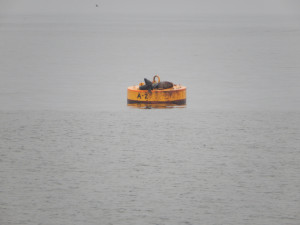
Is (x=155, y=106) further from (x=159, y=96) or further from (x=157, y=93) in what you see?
(x=157, y=93)

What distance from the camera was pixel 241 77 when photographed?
2068 inches

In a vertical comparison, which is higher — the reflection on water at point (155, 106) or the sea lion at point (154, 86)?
the sea lion at point (154, 86)

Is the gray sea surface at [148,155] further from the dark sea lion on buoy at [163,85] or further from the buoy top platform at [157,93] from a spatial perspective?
the dark sea lion on buoy at [163,85]

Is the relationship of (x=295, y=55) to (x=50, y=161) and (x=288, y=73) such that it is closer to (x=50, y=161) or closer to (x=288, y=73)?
(x=288, y=73)

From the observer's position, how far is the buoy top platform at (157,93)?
106ft

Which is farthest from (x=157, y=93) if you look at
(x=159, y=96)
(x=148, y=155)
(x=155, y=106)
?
(x=148, y=155)

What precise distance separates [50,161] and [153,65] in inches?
1687

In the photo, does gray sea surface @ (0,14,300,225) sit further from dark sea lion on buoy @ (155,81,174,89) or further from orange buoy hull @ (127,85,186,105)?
dark sea lion on buoy @ (155,81,174,89)

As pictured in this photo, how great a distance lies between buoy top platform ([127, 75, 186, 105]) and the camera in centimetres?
3244

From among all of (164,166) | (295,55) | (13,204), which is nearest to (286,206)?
(164,166)

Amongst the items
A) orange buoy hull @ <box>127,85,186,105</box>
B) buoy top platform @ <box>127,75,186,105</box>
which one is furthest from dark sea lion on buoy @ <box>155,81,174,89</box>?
orange buoy hull @ <box>127,85,186,105</box>

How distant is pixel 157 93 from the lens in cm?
3241

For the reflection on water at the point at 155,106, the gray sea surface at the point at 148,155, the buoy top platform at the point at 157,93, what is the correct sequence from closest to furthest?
the gray sea surface at the point at 148,155 < the buoy top platform at the point at 157,93 < the reflection on water at the point at 155,106

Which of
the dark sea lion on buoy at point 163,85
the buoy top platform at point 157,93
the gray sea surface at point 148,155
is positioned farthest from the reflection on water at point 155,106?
the dark sea lion on buoy at point 163,85
